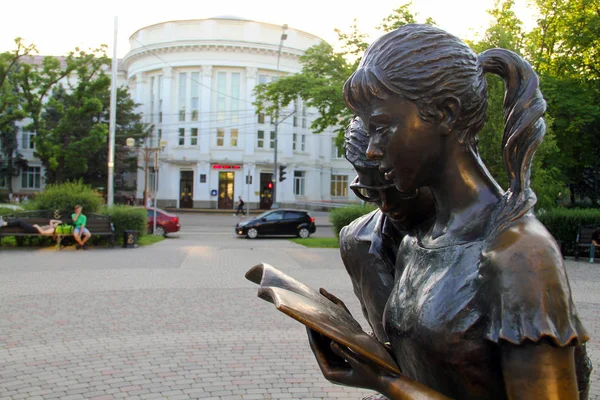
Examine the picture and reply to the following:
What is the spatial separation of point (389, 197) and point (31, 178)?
58.2m

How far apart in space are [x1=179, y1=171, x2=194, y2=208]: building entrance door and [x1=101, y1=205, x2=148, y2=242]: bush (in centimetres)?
2888

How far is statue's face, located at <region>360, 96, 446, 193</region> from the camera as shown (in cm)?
129

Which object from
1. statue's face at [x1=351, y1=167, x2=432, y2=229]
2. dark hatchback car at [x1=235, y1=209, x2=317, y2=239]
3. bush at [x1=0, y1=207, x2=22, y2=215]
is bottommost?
dark hatchback car at [x1=235, y1=209, x2=317, y2=239]

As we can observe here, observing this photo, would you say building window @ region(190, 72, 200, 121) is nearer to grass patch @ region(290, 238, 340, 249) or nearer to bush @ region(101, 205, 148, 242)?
grass patch @ region(290, 238, 340, 249)

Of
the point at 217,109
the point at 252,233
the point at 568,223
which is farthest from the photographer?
the point at 217,109

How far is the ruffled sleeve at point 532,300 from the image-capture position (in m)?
1.06

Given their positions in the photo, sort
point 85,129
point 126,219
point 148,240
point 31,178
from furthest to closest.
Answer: point 31,178, point 85,129, point 148,240, point 126,219

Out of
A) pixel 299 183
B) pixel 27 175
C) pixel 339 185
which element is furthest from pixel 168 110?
pixel 339 185

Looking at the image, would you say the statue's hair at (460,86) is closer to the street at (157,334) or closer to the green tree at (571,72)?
Result: the street at (157,334)

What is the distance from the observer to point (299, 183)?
50.5m

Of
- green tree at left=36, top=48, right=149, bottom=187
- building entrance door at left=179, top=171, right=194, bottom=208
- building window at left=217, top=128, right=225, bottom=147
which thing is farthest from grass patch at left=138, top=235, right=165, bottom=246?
building window at left=217, top=128, right=225, bottom=147

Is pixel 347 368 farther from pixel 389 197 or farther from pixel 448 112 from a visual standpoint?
pixel 448 112

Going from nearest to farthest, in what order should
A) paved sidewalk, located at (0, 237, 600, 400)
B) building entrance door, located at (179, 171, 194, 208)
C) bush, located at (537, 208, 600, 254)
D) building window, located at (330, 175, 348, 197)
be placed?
paved sidewalk, located at (0, 237, 600, 400)
bush, located at (537, 208, 600, 254)
building entrance door, located at (179, 171, 194, 208)
building window, located at (330, 175, 348, 197)

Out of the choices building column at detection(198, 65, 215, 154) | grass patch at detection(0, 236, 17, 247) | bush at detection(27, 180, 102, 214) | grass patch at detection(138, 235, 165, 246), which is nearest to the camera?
grass patch at detection(0, 236, 17, 247)
